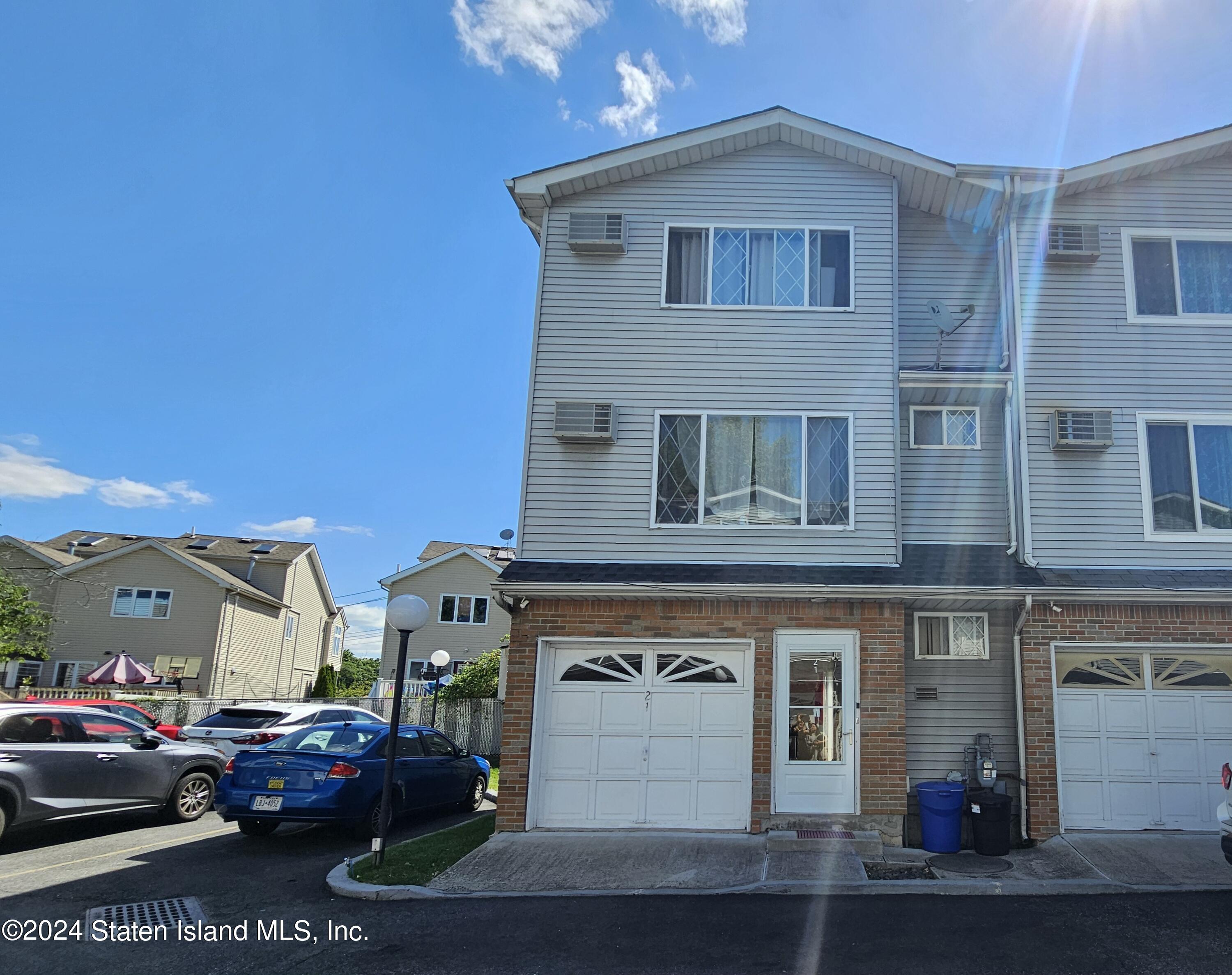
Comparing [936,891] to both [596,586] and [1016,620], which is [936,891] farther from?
[596,586]

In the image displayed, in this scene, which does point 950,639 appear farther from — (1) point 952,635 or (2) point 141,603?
(2) point 141,603

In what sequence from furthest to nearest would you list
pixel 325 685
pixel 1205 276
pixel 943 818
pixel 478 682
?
pixel 325 685 → pixel 478 682 → pixel 1205 276 → pixel 943 818

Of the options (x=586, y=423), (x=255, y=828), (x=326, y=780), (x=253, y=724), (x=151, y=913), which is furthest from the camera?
(x=253, y=724)

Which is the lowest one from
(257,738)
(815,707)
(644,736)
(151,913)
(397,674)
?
(151,913)

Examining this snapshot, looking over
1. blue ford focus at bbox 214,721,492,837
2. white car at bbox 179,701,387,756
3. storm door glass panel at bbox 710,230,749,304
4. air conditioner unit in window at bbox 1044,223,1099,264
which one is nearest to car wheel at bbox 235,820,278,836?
blue ford focus at bbox 214,721,492,837

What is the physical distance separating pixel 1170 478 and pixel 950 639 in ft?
11.8

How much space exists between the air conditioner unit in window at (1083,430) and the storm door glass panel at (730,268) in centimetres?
441

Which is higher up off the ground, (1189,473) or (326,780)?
(1189,473)

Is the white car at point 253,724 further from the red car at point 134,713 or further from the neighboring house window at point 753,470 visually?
the neighboring house window at point 753,470

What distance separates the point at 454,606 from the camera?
3256cm

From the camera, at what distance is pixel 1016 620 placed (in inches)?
431

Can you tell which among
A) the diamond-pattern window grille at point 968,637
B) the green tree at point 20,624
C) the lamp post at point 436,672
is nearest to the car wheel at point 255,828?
the lamp post at point 436,672

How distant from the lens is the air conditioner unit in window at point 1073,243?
12039mm

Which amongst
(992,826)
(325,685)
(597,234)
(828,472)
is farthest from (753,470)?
(325,685)
